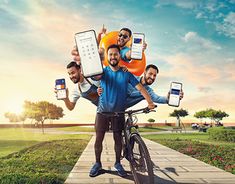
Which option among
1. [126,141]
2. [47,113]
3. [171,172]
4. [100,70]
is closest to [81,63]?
[100,70]

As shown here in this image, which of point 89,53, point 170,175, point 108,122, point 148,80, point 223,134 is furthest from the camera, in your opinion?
point 223,134

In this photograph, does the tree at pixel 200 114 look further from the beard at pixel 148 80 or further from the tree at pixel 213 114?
the beard at pixel 148 80

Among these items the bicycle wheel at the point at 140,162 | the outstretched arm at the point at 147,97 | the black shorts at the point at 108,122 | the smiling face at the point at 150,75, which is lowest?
the bicycle wheel at the point at 140,162

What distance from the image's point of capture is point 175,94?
4875 mm

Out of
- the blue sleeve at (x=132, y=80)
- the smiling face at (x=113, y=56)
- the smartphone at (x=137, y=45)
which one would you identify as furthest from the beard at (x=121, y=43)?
the blue sleeve at (x=132, y=80)

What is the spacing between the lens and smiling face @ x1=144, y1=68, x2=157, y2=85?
4836 millimetres

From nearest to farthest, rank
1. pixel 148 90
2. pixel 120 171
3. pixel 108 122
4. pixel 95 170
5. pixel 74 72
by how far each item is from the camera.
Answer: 1. pixel 74 72
2. pixel 148 90
3. pixel 108 122
4. pixel 120 171
5. pixel 95 170

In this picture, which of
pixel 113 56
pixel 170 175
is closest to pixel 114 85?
pixel 113 56

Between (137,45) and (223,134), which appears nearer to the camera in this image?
(137,45)

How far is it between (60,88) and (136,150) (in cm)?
149

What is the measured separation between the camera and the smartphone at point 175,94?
486cm

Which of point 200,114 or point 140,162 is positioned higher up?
point 140,162

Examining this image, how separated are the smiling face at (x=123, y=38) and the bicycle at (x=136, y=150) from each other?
102 cm

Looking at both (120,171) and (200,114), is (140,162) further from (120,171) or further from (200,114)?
(200,114)
